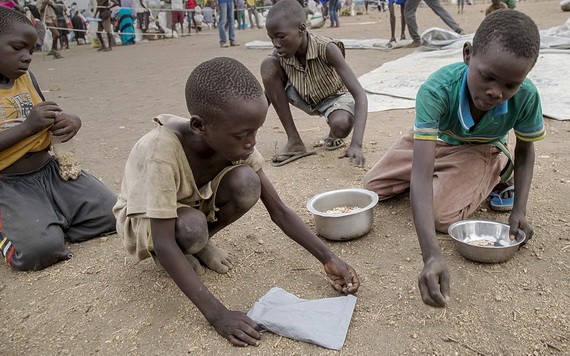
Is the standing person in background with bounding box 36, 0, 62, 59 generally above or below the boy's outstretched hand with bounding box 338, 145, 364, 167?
above

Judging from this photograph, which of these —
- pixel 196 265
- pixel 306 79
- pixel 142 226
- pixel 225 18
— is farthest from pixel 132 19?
pixel 142 226

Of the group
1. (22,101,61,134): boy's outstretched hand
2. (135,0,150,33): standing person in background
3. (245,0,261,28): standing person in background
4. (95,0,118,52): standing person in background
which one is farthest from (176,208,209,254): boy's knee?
(245,0,261,28): standing person in background

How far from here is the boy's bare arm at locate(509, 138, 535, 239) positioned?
206cm

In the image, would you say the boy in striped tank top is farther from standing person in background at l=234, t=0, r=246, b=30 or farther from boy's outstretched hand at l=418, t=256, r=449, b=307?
standing person in background at l=234, t=0, r=246, b=30

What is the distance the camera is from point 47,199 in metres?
2.46

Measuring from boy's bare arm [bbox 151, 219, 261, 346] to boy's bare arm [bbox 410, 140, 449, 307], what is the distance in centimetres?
59

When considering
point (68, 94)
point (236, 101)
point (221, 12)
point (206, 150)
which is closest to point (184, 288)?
point (206, 150)

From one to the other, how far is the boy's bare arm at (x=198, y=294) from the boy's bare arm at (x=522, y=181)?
120cm

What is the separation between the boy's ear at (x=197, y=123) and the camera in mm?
1664

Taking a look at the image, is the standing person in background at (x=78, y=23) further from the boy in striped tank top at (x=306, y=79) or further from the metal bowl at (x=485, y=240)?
the metal bowl at (x=485, y=240)

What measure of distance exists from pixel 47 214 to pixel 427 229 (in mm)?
1788

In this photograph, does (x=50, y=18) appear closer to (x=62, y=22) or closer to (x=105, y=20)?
(x=105, y=20)

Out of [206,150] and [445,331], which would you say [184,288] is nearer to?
[206,150]

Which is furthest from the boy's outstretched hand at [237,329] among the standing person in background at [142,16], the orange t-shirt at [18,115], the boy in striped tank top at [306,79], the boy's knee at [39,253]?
the standing person in background at [142,16]
